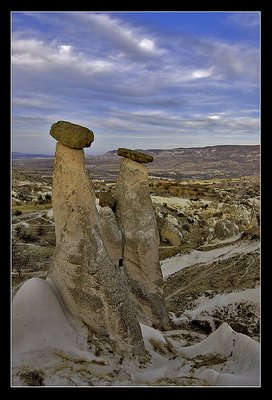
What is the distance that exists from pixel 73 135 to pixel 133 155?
2666 millimetres

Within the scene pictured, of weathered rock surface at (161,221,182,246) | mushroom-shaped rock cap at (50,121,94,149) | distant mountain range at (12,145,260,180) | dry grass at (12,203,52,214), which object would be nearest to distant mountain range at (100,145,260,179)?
distant mountain range at (12,145,260,180)

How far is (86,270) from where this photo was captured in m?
5.76

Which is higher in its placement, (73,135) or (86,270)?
(73,135)

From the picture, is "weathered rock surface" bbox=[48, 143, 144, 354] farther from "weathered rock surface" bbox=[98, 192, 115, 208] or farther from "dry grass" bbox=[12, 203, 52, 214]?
"dry grass" bbox=[12, 203, 52, 214]

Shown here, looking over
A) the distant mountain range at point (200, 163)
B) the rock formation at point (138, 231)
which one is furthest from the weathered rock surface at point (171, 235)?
the distant mountain range at point (200, 163)

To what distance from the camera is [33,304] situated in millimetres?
5500

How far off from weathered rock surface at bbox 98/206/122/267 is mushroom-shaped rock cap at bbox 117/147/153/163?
1.16 meters

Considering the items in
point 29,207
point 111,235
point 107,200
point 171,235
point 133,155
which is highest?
point 133,155

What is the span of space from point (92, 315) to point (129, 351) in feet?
2.38

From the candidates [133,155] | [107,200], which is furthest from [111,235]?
[133,155]

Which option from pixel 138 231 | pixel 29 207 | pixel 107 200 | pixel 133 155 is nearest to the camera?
pixel 133 155

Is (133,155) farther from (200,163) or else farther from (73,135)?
(200,163)

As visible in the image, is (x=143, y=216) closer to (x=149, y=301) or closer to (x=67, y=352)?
(x=149, y=301)

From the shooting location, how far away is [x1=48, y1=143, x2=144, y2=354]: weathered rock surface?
5742mm
